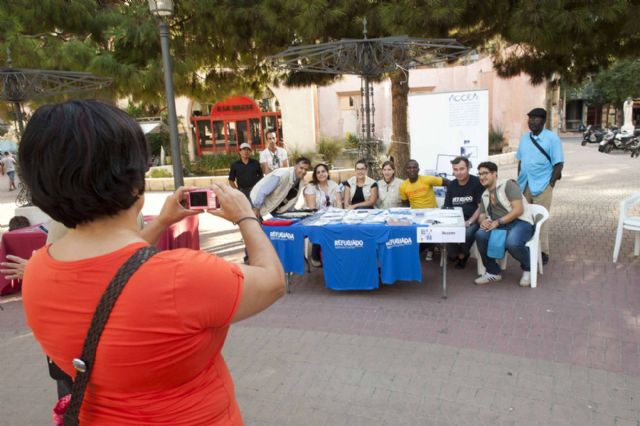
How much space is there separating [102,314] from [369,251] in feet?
14.4

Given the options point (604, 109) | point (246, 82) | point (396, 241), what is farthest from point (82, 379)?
point (604, 109)

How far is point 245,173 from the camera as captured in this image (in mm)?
7871

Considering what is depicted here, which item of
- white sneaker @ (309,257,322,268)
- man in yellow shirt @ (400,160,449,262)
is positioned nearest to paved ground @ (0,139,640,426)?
white sneaker @ (309,257,322,268)

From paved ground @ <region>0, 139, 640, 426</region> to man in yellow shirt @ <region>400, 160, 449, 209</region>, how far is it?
0.96 m

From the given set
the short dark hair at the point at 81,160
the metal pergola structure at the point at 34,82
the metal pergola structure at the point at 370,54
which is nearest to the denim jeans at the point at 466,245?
the metal pergola structure at the point at 370,54

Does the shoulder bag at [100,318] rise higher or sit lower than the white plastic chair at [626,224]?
higher

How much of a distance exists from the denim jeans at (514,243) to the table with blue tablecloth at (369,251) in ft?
1.69

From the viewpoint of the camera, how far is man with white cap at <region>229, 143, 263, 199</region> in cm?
785

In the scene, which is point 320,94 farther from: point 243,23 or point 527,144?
point 527,144

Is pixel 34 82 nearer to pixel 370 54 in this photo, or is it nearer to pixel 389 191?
pixel 370 54

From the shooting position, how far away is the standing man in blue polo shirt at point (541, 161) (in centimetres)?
617

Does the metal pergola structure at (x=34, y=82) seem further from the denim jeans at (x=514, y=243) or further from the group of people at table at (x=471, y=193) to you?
the denim jeans at (x=514, y=243)

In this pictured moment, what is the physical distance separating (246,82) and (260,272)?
30.6 feet

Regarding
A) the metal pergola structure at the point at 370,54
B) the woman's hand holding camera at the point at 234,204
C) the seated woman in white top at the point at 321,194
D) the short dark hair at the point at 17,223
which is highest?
the metal pergola structure at the point at 370,54
